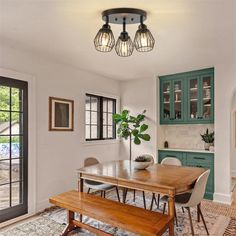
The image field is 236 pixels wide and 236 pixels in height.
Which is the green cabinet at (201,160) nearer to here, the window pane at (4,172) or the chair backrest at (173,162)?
the chair backrest at (173,162)

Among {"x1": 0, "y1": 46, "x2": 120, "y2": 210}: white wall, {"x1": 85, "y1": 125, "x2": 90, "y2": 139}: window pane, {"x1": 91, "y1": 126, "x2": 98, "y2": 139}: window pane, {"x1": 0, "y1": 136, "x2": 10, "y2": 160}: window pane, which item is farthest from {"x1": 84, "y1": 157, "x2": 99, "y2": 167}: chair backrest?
{"x1": 0, "y1": 136, "x2": 10, "y2": 160}: window pane

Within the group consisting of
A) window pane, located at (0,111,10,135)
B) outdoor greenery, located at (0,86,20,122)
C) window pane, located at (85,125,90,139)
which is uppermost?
outdoor greenery, located at (0,86,20,122)

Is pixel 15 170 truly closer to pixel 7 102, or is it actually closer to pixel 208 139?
pixel 7 102

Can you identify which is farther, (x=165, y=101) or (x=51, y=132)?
(x=165, y=101)

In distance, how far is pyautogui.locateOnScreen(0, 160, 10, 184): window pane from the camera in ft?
10.2

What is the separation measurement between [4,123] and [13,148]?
1.26 ft

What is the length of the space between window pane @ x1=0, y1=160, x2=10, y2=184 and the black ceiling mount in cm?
236

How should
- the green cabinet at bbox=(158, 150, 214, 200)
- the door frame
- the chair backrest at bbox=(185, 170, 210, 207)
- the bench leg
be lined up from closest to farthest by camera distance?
1. the chair backrest at bbox=(185, 170, 210, 207)
2. the bench leg
3. the door frame
4. the green cabinet at bbox=(158, 150, 214, 200)

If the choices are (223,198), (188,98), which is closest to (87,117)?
(188,98)

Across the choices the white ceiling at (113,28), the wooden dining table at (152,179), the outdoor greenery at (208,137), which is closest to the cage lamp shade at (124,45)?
the white ceiling at (113,28)

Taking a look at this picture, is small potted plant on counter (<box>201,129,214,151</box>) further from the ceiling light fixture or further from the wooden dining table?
the ceiling light fixture

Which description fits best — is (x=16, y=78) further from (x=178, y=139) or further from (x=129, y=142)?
(x=178, y=139)

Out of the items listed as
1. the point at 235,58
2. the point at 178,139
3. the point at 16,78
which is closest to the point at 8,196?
the point at 16,78

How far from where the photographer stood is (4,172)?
312cm
